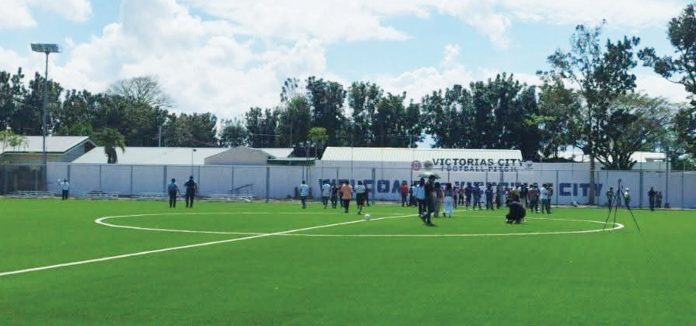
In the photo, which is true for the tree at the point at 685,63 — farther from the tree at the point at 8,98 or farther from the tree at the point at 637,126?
the tree at the point at 8,98

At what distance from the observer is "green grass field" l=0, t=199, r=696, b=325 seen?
978 centimetres

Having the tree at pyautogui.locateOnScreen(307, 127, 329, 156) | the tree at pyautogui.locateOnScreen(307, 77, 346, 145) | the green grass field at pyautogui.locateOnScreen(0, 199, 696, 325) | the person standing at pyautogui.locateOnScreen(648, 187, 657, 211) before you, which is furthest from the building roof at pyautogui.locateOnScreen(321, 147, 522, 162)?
the green grass field at pyautogui.locateOnScreen(0, 199, 696, 325)

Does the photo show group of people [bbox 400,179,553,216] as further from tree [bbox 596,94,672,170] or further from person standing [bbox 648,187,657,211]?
tree [bbox 596,94,672,170]

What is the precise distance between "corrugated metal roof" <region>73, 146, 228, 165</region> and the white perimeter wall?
13.1m

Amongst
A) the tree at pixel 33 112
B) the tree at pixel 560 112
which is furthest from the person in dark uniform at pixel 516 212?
the tree at pixel 33 112

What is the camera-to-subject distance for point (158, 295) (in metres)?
11.1

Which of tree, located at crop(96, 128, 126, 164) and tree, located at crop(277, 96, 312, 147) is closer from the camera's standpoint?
tree, located at crop(96, 128, 126, 164)

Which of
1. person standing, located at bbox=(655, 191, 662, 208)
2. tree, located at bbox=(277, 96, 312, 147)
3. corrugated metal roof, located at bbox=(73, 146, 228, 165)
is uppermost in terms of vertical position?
tree, located at bbox=(277, 96, 312, 147)

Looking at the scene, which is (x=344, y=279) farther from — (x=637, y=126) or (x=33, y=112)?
(x=33, y=112)

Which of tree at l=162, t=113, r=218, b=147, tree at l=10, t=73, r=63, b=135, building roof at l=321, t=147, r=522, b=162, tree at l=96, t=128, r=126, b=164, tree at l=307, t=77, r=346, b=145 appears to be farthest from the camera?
tree at l=162, t=113, r=218, b=147

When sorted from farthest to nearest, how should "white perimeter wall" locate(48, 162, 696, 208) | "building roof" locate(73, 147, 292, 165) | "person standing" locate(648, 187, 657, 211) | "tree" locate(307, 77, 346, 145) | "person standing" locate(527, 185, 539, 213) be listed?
"tree" locate(307, 77, 346, 145) → "building roof" locate(73, 147, 292, 165) → "white perimeter wall" locate(48, 162, 696, 208) → "person standing" locate(648, 187, 657, 211) → "person standing" locate(527, 185, 539, 213)

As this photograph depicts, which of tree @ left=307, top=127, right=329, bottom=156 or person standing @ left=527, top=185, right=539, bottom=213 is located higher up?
tree @ left=307, top=127, right=329, bottom=156

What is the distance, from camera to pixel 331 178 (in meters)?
64.2

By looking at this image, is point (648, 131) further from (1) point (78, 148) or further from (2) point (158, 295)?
(2) point (158, 295)
